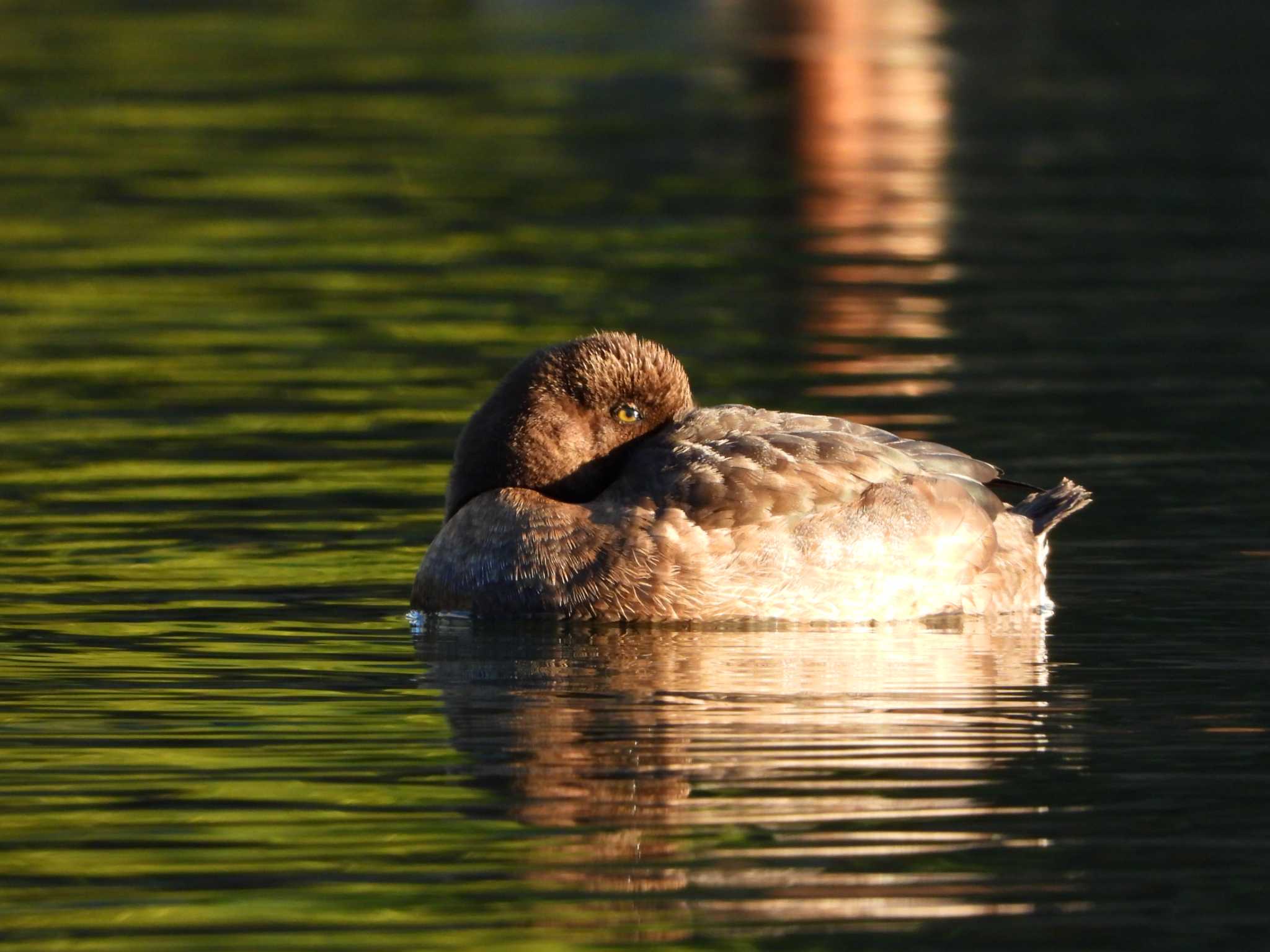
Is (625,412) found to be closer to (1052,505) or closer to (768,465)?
(768,465)

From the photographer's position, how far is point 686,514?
32.6 feet

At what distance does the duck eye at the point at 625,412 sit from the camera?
10.4m

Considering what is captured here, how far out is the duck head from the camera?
10320mm

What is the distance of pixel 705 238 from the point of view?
20625mm

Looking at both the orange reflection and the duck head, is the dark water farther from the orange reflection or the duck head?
the duck head

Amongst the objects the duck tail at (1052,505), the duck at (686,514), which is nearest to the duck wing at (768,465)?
the duck at (686,514)

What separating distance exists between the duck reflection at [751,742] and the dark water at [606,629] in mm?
24

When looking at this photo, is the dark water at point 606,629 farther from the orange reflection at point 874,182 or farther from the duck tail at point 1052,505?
the duck tail at point 1052,505

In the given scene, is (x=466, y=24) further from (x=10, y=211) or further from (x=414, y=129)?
(x=10, y=211)

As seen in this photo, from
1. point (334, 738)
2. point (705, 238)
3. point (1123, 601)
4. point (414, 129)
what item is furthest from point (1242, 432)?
point (414, 129)

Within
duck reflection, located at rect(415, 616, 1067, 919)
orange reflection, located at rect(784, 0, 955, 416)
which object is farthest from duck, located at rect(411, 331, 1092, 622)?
orange reflection, located at rect(784, 0, 955, 416)

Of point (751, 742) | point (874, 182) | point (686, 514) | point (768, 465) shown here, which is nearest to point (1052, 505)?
point (768, 465)

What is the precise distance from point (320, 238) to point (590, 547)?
11.4m

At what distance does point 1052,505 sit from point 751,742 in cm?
339
